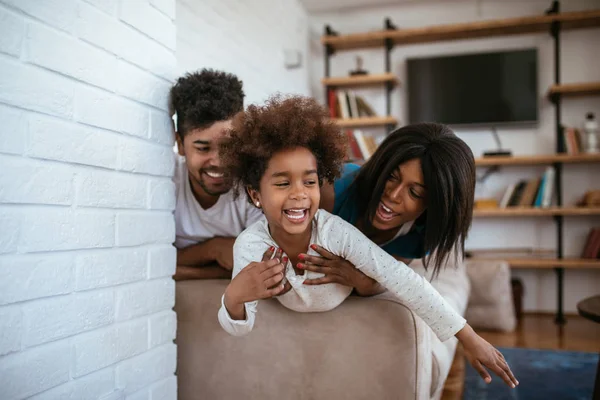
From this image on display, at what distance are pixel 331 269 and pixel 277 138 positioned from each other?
350mm

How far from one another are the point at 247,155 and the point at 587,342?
2861 mm

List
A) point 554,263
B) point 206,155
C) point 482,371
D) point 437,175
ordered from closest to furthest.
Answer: point 482,371 → point 437,175 → point 206,155 → point 554,263

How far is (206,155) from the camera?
5.33ft

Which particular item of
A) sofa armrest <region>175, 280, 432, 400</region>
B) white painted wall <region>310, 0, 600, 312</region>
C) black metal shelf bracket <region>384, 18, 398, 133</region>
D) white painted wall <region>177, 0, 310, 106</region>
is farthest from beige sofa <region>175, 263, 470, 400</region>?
black metal shelf bracket <region>384, 18, 398, 133</region>

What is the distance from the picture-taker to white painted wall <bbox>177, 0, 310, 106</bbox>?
9.14ft

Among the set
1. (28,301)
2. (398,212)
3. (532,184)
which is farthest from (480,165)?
(28,301)

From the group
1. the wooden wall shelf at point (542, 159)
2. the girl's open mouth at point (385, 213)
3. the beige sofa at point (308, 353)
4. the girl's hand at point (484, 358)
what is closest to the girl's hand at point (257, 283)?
the beige sofa at point (308, 353)

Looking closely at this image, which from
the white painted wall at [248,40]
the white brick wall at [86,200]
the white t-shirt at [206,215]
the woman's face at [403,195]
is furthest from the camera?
the white painted wall at [248,40]

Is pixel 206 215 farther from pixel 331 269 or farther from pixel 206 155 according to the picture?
pixel 331 269

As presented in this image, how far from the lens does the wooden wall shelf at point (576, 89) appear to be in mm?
4012

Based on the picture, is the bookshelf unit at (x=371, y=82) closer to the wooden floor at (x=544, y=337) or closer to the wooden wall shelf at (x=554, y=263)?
the wooden wall shelf at (x=554, y=263)

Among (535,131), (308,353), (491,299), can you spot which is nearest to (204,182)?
(308,353)

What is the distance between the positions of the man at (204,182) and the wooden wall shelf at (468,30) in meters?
3.10

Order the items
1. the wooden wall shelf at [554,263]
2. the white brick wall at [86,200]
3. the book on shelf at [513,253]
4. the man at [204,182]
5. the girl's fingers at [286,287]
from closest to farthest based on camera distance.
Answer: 1. the white brick wall at [86,200]
2. the girl's fingers at [286,287]
3. the man at [204,182]
4. the wooden wall shelf at [554,263]
5. the book on shelf at [513,253]
